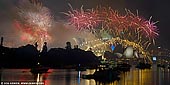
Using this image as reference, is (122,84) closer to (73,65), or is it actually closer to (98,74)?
(98,74)

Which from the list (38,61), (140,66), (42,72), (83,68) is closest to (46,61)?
(38,61)

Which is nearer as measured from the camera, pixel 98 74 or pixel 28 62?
pixel 98 74

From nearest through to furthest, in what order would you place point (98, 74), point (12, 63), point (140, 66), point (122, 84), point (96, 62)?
point (122, 84) < point (98, 74) < point (12, 63) < point (96, 62) < point (140, 66)

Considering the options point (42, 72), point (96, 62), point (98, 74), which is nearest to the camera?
point (98, 74)

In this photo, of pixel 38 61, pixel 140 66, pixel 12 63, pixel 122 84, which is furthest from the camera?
pixel 140 66

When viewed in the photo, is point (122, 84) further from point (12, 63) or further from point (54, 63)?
point (54, 63)

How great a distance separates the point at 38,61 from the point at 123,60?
4349 cm

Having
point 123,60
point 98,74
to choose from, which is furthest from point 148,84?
point 123,60

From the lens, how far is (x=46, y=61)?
13862cm

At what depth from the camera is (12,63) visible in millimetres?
123500

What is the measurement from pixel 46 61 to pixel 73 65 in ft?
67.5

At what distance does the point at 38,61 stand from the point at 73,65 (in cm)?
A: 2683

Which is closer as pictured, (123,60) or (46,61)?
(46,61)

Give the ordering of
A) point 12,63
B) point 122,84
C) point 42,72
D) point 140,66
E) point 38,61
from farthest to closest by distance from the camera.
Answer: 1. point 140,66
2. point 38,61
3. point 12,63
4. point 42,72
5. point 122,84
